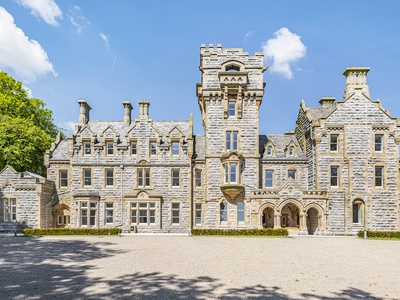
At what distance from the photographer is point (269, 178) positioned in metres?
35.5

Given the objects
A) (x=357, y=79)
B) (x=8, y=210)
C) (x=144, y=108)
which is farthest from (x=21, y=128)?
(x=357, y=79)

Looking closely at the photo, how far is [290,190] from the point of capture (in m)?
32.1

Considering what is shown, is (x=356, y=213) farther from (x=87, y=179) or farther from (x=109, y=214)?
(x=87, y=179)

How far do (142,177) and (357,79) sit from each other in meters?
27.1

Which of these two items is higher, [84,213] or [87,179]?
[87,179]

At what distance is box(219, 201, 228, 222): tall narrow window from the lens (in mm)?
33781

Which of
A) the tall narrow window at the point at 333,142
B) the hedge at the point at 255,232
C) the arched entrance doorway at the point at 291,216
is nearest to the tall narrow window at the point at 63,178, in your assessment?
the hedge at the point at 255,232

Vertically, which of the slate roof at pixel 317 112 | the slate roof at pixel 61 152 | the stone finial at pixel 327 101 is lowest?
the slate roof at pixel 61 152

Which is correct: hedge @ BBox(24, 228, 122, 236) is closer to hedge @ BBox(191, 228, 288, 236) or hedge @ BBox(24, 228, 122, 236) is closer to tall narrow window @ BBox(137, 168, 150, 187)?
tall narrow window @ BBox(137, 168, 150, 187)

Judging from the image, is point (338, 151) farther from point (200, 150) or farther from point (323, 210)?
point (200, 150)

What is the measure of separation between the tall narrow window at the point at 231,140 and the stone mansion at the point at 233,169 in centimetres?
11

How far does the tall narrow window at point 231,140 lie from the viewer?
34.6 meters

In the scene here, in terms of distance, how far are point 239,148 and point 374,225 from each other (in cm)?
1574

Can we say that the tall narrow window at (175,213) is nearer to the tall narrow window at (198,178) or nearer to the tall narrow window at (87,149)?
the tall narrow window at (198,178)
